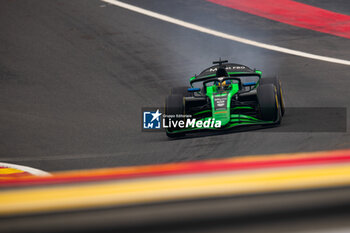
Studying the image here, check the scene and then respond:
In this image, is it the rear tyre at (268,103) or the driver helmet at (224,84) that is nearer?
the rear tyre at (268,103)

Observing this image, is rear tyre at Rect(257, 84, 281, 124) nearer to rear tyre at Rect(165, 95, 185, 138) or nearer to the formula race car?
the formula race car

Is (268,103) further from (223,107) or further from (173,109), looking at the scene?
(173,109)

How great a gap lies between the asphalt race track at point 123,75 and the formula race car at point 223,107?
9.2 inches

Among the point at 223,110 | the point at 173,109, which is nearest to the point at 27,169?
the point at 173,109

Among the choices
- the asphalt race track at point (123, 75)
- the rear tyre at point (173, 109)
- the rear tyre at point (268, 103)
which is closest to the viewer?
the asphalt race track at point (123, 75)

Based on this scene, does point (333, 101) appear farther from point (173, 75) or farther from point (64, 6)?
point (64, 6)

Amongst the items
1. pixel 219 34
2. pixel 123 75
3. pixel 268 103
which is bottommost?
pixel 268 103

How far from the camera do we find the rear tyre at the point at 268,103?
904 centimetres

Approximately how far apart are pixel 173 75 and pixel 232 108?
→ 15.1 feet

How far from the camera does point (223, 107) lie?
9273 mm

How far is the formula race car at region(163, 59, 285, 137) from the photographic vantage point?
915 centimetres

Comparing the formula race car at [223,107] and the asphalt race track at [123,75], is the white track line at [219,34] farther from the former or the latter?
the formula race car at [223,107]

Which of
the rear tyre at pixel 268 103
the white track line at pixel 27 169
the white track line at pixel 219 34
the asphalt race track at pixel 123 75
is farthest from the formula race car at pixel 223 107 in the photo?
the white track line at pixel 219 34

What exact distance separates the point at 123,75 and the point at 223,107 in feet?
17.0
